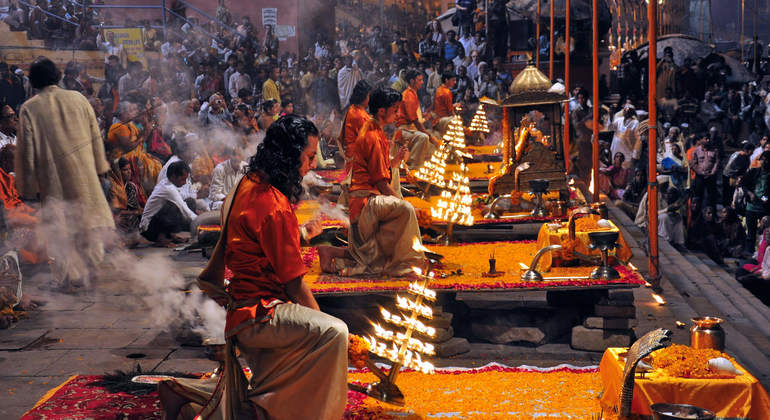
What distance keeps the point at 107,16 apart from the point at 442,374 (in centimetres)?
1105

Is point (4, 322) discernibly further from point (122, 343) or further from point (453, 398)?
point (453, 398)

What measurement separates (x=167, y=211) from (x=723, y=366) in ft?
29.2

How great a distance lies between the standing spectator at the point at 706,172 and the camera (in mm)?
17141

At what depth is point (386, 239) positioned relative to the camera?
806 centimetres

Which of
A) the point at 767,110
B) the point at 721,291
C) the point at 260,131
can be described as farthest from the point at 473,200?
the point at 767,110

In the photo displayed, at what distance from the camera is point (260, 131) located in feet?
51.1

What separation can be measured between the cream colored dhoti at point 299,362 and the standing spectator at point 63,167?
509 centimetres

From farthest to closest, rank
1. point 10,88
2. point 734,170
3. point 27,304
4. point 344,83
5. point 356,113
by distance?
1. point 344,83
2. point 734,170
3. point 10,88
4. point 356,113
5. point 27,304

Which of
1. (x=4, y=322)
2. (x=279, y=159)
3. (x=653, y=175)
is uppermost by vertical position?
(x=279, y=159)

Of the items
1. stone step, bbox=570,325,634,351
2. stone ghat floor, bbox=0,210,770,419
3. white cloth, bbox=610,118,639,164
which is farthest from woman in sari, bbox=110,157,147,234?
white cloth, bbox=610,118,639,164

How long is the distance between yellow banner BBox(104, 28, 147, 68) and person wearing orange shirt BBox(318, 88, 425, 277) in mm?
8734

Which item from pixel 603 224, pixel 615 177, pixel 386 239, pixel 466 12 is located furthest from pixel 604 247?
pixel 466 12

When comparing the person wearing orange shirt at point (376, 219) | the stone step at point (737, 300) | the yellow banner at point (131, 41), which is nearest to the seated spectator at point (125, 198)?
the yellow banner at point (131, 41)

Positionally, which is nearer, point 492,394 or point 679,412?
point 679,412
